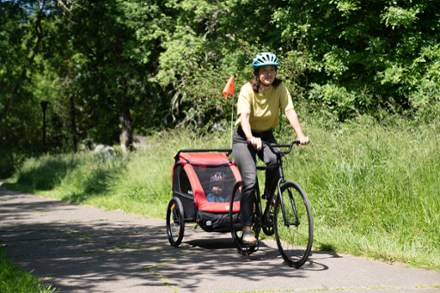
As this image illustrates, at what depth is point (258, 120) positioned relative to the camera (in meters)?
7.46

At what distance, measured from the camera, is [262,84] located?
24.1 ft

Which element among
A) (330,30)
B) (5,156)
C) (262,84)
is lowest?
(5,156)

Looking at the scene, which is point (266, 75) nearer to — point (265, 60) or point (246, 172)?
point (265, 60)

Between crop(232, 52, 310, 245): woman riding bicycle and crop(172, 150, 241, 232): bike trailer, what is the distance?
2.52 ft

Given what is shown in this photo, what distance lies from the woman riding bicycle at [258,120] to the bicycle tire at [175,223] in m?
1.23

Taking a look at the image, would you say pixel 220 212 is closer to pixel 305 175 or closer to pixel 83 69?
pixel 305 175

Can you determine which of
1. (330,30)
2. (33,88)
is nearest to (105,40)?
(330,30)

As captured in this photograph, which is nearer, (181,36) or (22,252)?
(22,252)

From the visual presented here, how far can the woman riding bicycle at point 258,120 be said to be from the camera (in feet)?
23.7

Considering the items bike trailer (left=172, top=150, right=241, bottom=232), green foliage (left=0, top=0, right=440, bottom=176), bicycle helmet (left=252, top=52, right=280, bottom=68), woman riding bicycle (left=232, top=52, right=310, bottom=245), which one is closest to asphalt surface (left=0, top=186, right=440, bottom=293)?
bike trailer (left=172, top=150, right=241, bottom=232)

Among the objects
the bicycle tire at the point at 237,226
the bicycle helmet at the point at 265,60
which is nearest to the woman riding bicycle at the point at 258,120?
the bicycle helmet at the point at 265,60

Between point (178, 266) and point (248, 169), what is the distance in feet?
3.97

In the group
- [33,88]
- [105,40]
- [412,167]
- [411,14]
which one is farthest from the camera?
[33,88]

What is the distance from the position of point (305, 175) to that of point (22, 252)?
13.7ft
